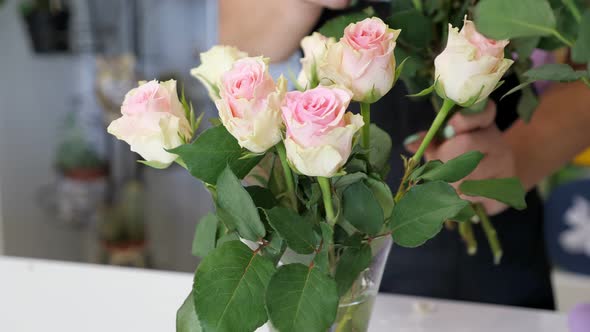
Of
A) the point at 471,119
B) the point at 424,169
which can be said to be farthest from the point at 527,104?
the point at 424,169

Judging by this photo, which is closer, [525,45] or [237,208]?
[237,208]

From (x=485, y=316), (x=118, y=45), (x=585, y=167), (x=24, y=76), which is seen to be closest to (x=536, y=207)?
(x=485, y=316)

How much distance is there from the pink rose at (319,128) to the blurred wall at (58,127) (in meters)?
1.51

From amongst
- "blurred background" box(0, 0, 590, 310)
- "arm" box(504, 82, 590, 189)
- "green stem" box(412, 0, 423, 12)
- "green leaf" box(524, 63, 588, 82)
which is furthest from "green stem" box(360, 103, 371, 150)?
"blurred background" box(0, 0, 590, 310)

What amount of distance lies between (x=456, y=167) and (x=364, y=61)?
0.09 m

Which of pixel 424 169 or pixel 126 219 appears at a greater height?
pixel 424 169

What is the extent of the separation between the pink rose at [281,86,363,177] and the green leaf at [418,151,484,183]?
0.07 meters

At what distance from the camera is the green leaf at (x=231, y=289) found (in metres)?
0.37

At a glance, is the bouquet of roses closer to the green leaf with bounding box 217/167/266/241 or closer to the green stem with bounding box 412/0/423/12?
the green leaf with bounding box 217/167/266/241

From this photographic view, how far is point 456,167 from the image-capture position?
0.42 metres

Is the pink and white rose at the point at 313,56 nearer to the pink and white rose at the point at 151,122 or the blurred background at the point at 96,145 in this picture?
the pink and white rose at the point at 151,122

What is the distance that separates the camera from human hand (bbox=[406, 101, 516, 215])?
0.67m

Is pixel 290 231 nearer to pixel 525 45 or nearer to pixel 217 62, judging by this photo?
pixel 217 62

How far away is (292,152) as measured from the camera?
368 millimetres
